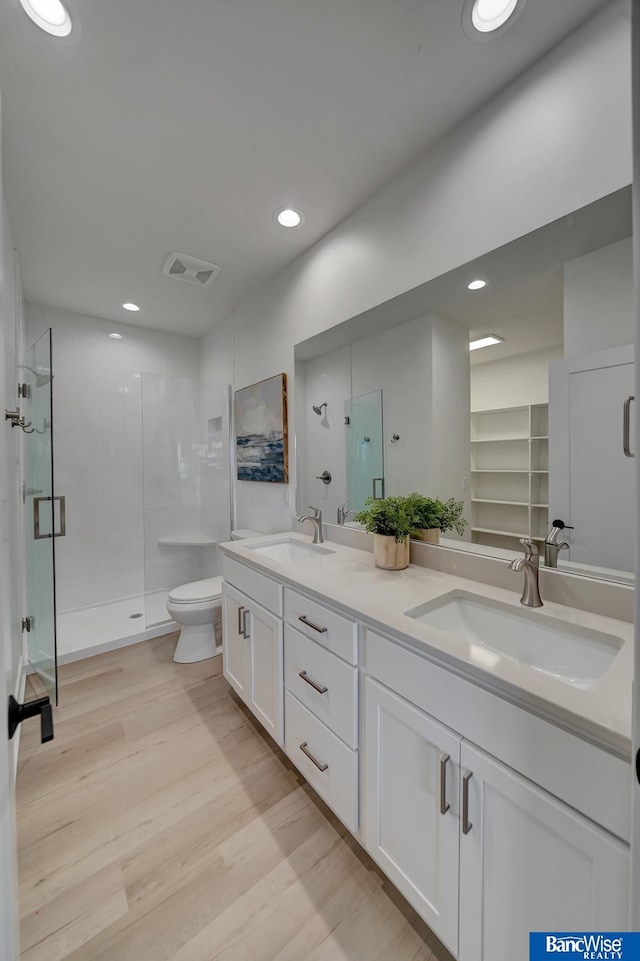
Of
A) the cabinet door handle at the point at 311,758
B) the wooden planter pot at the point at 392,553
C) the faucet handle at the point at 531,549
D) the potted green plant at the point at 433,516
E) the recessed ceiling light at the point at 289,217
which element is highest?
the recessed ceiling light at the point at 289,217

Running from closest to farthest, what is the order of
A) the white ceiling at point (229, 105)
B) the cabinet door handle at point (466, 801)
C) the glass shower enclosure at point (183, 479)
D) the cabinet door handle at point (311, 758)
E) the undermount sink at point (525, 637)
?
1. the cabinet door handle at point (466, 801)
2. the undermount sink at point (525, 637)
3. the white ceiling at point (229, 105)
4. the cabinet door handle at point (311, 758)
5. the glass shower enclosure at point (183, 479)

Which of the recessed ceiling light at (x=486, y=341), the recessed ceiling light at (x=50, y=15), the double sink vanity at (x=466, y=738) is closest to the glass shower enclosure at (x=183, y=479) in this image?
the double sink vanity at (x=466, y=738)

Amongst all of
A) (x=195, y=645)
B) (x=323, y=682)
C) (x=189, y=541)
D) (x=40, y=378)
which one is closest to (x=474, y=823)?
(x=323, y=682)

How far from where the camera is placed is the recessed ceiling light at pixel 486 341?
133 cm

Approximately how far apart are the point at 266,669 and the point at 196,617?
0.99 m

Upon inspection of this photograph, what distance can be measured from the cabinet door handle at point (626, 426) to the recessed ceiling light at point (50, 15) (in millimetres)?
1926

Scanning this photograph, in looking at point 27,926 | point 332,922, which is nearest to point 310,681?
point 332,922

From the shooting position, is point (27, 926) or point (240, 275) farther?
point (240, 275)

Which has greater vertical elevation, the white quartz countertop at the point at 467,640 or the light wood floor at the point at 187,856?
the white quartz countertop at the point at 467,640

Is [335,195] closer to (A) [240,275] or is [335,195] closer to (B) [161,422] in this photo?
(A) [240,275]

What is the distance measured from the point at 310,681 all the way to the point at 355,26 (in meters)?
2.08

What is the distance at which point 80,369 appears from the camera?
3.10 meters

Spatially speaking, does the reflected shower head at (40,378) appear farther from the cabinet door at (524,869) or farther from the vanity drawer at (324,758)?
the cabinet door at (524,869)

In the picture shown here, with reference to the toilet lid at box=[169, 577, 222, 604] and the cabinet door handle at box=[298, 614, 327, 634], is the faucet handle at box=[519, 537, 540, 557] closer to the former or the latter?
the cabinet door handle at box=[298, 614, 327, 634]
